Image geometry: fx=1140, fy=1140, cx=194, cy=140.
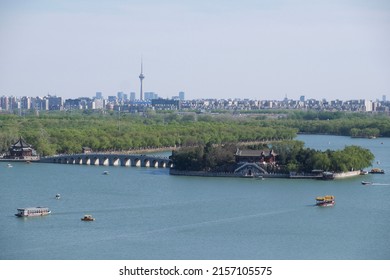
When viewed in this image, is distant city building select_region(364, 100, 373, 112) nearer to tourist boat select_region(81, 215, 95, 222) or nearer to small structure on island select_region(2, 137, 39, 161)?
small structure on island select_region(2, 137, 39, 161)

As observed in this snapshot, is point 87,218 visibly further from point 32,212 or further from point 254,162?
point 254,162

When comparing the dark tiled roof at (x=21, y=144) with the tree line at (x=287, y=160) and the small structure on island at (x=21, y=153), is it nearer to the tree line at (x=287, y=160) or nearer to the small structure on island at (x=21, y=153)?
the small structure on island at (x=21, y=153)

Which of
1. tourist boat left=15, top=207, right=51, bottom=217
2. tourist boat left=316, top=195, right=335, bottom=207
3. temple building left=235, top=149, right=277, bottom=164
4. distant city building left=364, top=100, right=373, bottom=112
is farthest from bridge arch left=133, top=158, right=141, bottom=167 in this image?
distant city building left=364, top=100, right=373, bottom=112

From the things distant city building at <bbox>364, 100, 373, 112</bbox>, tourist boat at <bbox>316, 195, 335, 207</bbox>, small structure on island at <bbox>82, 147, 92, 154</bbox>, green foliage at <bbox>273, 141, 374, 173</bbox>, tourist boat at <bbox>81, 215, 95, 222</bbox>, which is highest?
green foliage at <bbox>273, 141, 374, 173</bbox>

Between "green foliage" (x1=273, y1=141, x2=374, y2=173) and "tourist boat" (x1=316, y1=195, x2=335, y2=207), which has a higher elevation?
"green foliage" (x1=273, y1=141, x2=374, y2=173)

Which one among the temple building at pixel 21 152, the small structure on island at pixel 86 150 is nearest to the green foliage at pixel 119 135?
the small structure on island at pixel 86 150

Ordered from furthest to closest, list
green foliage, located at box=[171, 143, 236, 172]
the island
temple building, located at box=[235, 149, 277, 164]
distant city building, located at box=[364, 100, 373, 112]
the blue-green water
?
1. distant city building, located at box=[364, 100, 373, 112]
2. temple building, located at box=[235, 149, 277, 164]
3. green foliage, located at box=[171, 143, 236, 172]
4. the island
5. the blue-green water

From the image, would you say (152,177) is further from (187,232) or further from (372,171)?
Result: (187,232)
